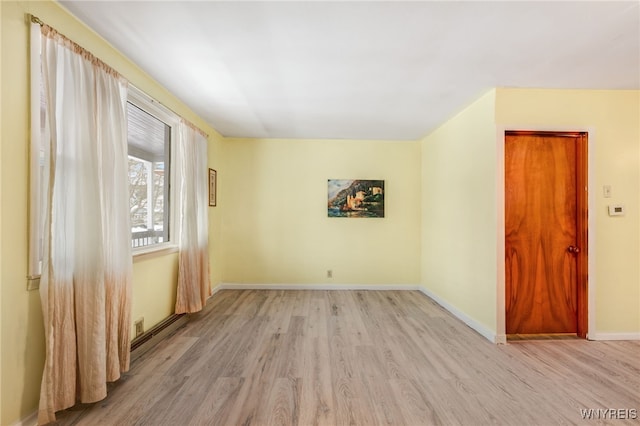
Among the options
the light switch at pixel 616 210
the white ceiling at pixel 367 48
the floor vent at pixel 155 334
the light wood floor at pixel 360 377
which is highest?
the white ceiling at pixel 367 48

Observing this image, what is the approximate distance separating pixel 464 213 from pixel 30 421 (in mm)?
4227

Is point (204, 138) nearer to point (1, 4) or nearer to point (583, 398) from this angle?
point (1, 4)

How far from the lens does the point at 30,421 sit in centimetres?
163

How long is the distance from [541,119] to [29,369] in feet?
15.5

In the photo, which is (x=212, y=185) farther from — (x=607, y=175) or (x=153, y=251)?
(x=607, y=175)

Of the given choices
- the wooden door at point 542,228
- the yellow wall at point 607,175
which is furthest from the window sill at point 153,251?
the yellow wall at point 607,175

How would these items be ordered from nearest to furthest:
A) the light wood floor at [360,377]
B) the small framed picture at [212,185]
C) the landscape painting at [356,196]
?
the light wood floor at [360,377]
the small framed picture at [212,185]
the landscape painting at [356,196]

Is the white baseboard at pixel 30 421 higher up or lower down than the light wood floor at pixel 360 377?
higher up

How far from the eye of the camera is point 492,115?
291 centimetres

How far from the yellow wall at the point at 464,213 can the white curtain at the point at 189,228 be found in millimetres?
3375

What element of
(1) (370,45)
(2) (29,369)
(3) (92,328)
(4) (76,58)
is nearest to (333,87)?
(1) (370,45)

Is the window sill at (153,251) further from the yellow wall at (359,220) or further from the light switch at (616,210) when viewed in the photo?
the light switch at (616,210)

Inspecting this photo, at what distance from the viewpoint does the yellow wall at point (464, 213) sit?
2.98m

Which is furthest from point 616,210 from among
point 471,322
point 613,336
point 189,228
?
point 189,228
